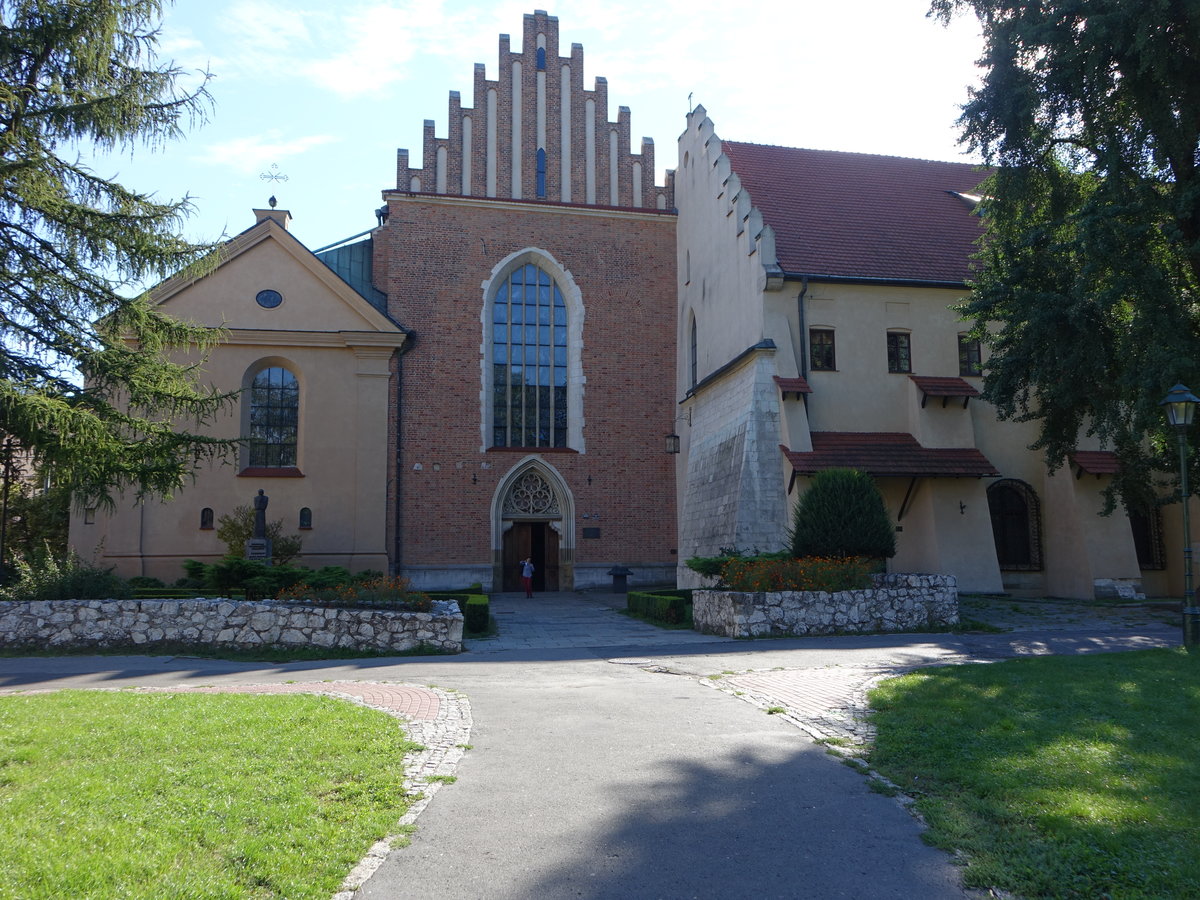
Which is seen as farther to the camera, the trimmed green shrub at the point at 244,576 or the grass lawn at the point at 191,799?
the trimmed green shrub at the point at 244,576

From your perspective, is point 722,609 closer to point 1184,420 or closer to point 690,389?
point 1184,420

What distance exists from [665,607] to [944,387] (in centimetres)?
915

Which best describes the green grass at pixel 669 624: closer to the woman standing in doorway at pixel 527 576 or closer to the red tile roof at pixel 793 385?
the red tile roof at pixel 793 385

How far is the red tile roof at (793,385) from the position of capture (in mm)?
19984

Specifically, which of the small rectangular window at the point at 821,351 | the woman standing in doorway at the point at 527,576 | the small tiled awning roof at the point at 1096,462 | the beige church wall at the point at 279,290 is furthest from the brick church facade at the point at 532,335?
the small tiled awning roof at the point at 1096,462

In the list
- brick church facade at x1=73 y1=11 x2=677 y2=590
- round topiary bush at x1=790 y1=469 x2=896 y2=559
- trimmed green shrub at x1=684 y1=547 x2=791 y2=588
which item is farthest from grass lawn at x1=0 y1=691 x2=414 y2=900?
brick church facade at x1=73 y1=11 x2=677 y2=590

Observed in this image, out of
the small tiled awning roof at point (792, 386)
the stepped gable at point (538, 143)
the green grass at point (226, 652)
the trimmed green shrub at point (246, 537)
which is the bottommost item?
the green grass at point (226, 652)

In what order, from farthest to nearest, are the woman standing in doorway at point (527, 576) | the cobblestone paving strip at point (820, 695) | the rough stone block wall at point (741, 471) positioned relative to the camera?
the woman standing in doorway at point (527, 576), the rough stone block wall at point (741, 471), the cobblestone paving strip at point (820, 695)

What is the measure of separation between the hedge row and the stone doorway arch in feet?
26.8

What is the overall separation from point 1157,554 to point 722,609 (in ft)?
47.4

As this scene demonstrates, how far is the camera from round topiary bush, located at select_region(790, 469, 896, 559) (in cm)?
1653

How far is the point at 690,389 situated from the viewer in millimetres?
26766

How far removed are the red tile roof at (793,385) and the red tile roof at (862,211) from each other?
3.00 m

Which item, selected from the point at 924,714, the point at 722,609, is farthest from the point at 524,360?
the point at 924,714
